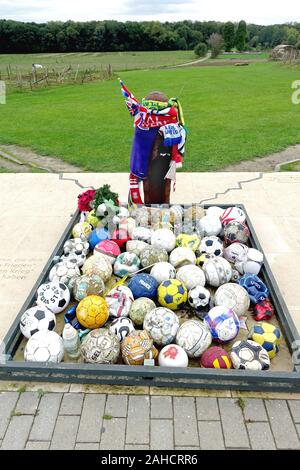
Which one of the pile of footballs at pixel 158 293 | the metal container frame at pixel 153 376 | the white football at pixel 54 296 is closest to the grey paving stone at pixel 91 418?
the metal container frame at pixel 153 376

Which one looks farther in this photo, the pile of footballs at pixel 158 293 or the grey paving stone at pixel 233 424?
the pile of footballs at pixel 158 293

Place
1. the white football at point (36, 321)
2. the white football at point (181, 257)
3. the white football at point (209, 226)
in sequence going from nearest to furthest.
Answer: the white football at point (36, 321) < the white football at point (181, 257) < the white football at point (209, 226)

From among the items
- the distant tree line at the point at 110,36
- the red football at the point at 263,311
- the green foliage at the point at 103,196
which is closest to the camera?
the red football at the point at 263,311

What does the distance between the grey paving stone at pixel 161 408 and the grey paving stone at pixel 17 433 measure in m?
1.57

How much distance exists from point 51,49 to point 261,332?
3323 inches

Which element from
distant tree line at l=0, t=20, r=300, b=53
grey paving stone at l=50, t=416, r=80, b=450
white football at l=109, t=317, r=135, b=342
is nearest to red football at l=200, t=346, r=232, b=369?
white football at l=109, t=317, r=135, b=342

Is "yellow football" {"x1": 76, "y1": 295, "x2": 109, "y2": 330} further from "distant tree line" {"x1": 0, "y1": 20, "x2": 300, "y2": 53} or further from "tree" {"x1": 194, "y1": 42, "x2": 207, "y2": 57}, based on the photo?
"distant tree line" {"x1": 0, "y1": 20, "x2": 300, "y2": 53}

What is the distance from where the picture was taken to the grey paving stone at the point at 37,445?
181 inches

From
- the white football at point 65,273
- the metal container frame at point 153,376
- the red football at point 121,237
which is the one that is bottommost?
the metal container frame at point 153,376

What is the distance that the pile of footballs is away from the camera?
17.7 ft

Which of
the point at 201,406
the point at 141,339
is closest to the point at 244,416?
the point at 201,406

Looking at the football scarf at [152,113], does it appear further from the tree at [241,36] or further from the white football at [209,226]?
the tree at [241,36]

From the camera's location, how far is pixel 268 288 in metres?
6.83

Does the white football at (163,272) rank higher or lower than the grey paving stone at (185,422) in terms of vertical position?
higher
